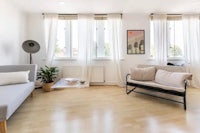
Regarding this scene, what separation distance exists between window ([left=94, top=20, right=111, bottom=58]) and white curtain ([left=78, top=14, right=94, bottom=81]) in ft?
0.67

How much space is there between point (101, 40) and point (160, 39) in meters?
1.88

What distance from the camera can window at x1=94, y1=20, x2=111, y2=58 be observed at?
511 centimetres

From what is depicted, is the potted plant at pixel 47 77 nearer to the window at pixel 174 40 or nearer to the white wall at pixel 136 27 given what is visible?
the white wall at pixel 136 27

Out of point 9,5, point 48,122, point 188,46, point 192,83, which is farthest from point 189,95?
point 9,5

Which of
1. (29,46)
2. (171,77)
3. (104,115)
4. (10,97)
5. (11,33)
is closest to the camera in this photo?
(10,97)

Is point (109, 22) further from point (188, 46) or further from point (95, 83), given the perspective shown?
point (188, 46)

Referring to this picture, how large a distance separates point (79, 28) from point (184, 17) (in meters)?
3.33

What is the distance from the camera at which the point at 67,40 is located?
5.15 metres

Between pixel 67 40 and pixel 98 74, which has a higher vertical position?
pixel 67 40

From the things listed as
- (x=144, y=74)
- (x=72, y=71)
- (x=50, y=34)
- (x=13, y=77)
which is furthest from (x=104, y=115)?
(x=50, y=34)

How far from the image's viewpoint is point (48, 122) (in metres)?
2.51

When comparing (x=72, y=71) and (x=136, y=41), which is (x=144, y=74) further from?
(x=72, y=71)

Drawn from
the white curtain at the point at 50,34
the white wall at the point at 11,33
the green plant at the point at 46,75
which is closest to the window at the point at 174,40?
the white curtain at the point at 50,34

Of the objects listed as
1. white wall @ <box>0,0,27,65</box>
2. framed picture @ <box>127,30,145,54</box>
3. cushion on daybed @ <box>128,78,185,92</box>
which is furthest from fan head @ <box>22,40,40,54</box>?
framed picture @ <box>127,30,145,54</box>
